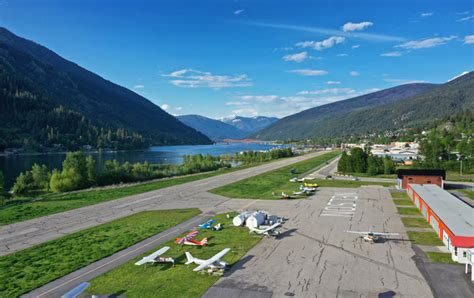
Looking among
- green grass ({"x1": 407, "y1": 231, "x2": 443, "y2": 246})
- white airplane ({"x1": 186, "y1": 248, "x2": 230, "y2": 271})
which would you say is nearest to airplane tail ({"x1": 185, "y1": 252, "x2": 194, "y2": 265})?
white airplane ({"x1": 186, "y1": 248, "x2": 230, "y2": 271})

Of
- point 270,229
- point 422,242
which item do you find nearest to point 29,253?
point 270,229

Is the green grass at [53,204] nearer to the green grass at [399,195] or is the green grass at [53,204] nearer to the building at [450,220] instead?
the green grass at [399,195]

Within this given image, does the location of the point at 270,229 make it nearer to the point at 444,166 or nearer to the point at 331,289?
the point at 331,289

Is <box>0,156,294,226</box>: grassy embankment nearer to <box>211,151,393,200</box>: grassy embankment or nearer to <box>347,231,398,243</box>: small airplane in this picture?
<box>211,151,393,200</box>: grassy embankment

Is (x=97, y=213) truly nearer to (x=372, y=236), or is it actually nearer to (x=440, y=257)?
(x=372, y=236)

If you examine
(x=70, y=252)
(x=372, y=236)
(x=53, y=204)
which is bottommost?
(x=70, y=252)

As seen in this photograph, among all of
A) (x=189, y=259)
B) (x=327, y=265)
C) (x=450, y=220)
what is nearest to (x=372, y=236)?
(x=450, y=220)
